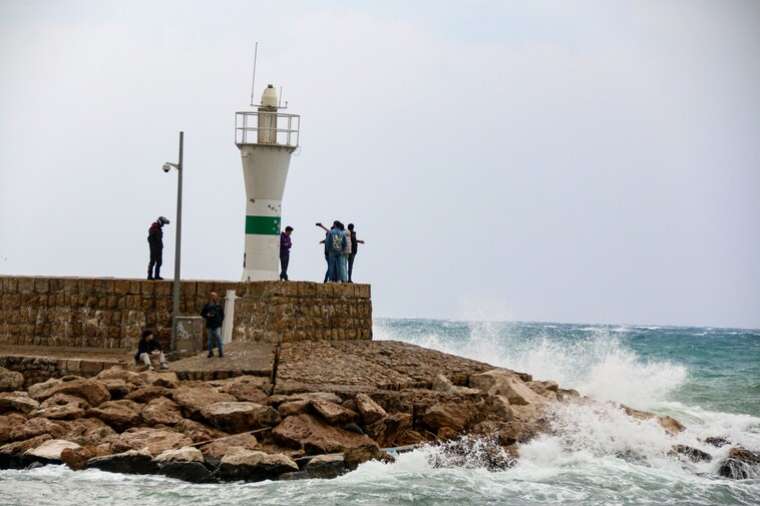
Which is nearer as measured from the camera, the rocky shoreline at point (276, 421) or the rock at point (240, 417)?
the rocky shoreline at point (276, 421)

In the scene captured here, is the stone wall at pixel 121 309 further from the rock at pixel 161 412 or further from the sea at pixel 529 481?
the sea at pixel 529 481

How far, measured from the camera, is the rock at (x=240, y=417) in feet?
50.1

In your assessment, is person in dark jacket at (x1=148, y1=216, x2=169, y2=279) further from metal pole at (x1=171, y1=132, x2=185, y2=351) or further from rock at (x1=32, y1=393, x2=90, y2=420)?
rock at (x1=32, y1=393, x2=90, y2=420)

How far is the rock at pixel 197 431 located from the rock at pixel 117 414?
0.51 m

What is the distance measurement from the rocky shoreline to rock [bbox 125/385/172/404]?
12 millimetres

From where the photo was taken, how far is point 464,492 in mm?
14078

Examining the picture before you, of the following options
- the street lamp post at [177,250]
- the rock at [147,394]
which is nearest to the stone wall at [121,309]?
the street lamp post at [177,250]

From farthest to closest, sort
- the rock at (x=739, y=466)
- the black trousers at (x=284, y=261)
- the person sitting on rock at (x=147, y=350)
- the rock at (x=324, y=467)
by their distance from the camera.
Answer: the black trousers at (x=284, y=261)
the person sitting on rock at (x=147, y=350)
the rock at (x=739, y=466)
the rock at (x=324, y=467)

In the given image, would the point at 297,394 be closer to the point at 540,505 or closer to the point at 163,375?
the point at 163,375

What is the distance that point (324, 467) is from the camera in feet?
47.2

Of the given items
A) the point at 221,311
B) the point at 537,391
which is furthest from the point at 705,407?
the point at 221,311

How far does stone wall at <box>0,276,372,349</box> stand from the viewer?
19438 mm

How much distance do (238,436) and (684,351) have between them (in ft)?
108

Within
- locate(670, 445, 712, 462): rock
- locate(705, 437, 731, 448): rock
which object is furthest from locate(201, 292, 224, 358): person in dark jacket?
locate(705, 437, 731, 448): rock
